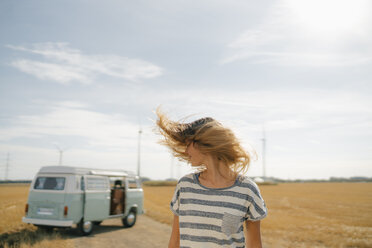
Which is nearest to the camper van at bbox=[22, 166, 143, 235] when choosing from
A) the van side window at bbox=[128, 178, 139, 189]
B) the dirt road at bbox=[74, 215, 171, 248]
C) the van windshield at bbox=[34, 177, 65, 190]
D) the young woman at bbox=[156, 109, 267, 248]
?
the van windshield at bbox=[34, 177, 65, 190]

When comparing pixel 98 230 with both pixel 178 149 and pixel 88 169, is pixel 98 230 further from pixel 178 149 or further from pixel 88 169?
pixel 178 149

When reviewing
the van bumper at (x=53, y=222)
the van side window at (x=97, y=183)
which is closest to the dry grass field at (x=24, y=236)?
the van bumper at (x=53, y=222)

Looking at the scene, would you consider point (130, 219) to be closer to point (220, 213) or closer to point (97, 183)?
point (97, 183)

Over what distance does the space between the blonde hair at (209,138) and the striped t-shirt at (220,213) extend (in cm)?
17

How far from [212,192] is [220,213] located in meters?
0.16

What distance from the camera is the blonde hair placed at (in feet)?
8.09

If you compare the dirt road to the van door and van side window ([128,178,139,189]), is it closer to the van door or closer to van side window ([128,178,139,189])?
the van door

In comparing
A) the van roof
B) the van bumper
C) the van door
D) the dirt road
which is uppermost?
the van roof

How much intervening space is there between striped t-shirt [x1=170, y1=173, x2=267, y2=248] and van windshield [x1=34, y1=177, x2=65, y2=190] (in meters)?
10.4

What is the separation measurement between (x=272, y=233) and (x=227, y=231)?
39.2 ft

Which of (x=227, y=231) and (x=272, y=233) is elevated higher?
(x=227, y=231)

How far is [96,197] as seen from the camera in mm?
12695

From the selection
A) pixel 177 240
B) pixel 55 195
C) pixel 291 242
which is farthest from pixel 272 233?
pixel 177 240

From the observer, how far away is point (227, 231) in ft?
7.45
